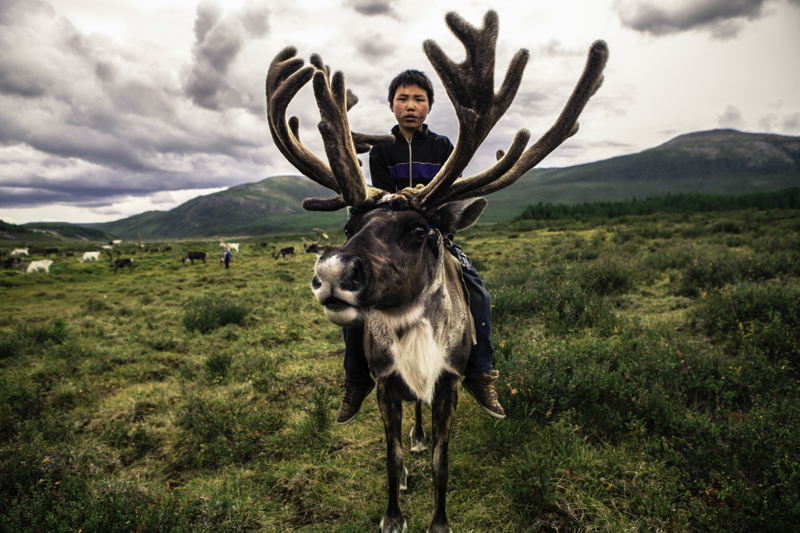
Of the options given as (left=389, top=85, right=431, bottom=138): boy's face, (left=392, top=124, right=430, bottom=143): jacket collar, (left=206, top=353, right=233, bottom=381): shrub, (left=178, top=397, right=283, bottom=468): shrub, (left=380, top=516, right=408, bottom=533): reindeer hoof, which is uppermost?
(left=389, top=85, right=431, bottom=138): boy's face

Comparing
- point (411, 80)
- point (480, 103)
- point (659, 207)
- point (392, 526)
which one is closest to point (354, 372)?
point (392, 526)

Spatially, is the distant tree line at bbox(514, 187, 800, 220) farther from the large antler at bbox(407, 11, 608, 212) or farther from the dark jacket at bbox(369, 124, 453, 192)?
the large antler at bbox(407, 11, 608, 212)

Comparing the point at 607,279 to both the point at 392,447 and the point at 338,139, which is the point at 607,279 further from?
the point at 338,139

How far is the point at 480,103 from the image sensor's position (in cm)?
234

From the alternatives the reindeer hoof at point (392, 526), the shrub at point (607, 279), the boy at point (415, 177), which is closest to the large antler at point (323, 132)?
the boy at point (415, 177)

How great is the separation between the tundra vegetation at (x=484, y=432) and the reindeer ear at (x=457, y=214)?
2.25 meters

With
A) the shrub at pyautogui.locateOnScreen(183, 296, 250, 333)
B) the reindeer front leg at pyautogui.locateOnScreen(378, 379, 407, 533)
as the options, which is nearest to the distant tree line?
the shrub at pyautogui.locateOnScreen(183, 296, 250, 333)

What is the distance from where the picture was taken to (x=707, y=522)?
254cm

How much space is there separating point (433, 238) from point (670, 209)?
71271 mm

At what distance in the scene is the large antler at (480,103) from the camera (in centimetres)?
224

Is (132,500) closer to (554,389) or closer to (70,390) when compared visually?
(70,390)

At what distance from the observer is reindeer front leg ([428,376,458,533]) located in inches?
109

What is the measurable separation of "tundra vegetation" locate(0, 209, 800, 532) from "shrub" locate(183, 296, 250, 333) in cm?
139

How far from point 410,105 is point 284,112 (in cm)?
122
